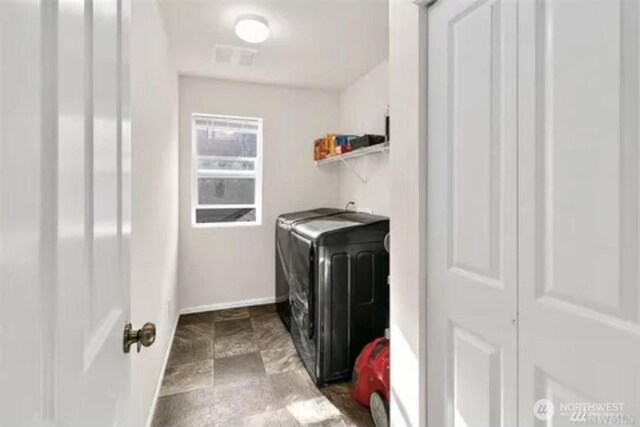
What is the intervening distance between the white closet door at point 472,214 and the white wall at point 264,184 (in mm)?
2523

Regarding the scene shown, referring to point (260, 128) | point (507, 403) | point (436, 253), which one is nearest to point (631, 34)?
point (436, 253)

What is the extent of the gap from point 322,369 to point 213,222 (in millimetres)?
2054

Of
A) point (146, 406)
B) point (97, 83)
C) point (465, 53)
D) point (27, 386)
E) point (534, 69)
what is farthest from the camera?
point (146, 406)

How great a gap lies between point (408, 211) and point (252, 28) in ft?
5.60

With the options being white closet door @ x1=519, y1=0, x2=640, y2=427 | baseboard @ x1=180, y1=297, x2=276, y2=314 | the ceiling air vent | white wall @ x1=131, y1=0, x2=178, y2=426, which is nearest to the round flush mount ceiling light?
the ceiling air vent

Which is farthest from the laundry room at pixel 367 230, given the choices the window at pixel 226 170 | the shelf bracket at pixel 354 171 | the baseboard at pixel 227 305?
the window at pixel 226 170

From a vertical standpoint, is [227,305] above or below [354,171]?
below

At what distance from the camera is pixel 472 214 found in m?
1.09

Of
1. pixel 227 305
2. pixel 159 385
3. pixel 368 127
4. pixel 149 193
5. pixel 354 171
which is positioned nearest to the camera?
pixel 149 193

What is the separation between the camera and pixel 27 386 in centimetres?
38

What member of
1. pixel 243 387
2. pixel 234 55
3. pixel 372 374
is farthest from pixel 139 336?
pixel 234 55

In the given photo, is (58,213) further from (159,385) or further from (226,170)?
(226,170)

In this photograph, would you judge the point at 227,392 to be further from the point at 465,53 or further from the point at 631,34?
the point at 631,34

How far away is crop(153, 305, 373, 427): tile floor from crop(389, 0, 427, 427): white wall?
1.79 ft
